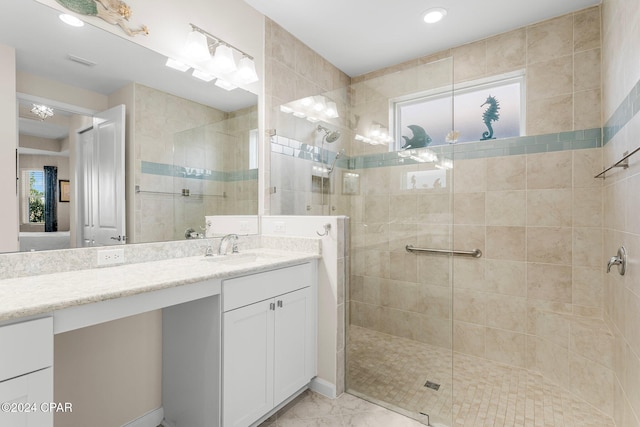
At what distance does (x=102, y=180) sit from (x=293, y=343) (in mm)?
1351

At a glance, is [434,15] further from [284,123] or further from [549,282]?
[549,282]

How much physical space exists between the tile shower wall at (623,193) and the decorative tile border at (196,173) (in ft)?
7.18

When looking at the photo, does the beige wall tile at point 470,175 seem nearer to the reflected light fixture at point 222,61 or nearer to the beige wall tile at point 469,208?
the beige wall tile at point 469,208

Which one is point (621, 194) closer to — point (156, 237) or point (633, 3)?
point (633, 3)

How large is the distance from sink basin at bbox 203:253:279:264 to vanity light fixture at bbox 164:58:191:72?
1.16 meters

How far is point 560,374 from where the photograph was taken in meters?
2.15

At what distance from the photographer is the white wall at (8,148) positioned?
1234 millimetres

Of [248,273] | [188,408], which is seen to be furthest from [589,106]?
[188,408]

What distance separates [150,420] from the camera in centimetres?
Result: 165

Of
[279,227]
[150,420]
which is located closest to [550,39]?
[279,227]

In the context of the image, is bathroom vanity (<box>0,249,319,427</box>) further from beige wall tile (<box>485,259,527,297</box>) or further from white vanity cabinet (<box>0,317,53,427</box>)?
beige wall tile (<box>485,259,527,297</box>)

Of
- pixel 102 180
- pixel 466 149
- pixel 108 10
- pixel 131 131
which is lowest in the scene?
pixel 102 180

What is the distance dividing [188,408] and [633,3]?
297 centimetres

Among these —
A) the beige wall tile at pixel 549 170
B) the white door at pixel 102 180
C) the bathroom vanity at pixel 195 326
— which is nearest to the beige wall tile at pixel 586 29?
the beige wall tile at pixel 549 170
